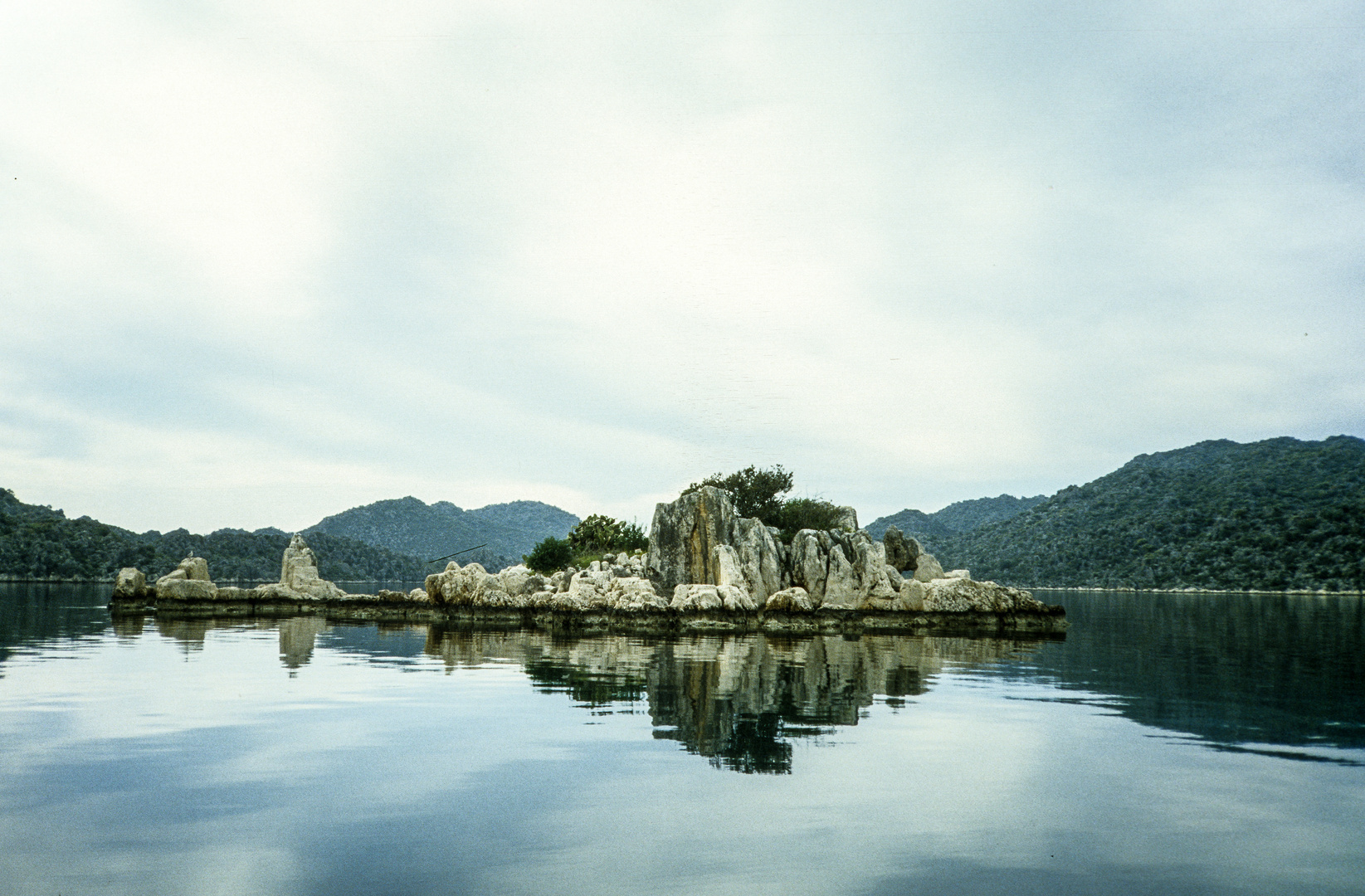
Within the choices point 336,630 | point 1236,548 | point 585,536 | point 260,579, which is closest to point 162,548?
point 260,579

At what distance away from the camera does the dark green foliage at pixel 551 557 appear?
270 feet

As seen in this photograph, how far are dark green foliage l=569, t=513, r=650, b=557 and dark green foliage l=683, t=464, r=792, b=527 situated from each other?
8565 mm

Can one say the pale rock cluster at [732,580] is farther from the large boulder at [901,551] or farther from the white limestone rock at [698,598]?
the large boulder at [901,551]

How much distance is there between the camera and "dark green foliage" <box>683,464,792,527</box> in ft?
249

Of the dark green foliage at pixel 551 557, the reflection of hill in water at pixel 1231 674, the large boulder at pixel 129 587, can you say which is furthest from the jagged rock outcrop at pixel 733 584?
the dark green foliage at pixel 551 557

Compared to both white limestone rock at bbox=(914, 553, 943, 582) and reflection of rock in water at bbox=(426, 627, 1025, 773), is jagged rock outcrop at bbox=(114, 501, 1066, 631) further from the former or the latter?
reflection of rock in water at bbox=(426, 627, 1025, 773)

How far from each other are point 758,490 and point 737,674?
169ft

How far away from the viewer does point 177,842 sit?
9586mm

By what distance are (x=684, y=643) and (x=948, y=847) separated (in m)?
29.2

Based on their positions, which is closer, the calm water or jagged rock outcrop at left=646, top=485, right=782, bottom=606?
the calm water

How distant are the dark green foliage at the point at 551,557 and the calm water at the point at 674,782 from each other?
54.8m

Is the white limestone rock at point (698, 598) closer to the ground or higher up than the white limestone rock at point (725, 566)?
closer to the ground

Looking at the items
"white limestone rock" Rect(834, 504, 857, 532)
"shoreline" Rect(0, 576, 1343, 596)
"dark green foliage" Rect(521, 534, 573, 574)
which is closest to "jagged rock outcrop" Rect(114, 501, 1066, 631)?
"white limestone rock" Rect(834, 504, 857, 532)

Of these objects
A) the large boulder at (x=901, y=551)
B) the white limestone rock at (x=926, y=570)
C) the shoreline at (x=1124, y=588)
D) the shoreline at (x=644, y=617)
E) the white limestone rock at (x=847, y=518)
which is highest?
the white limestone rock at (x=847, y=518)
